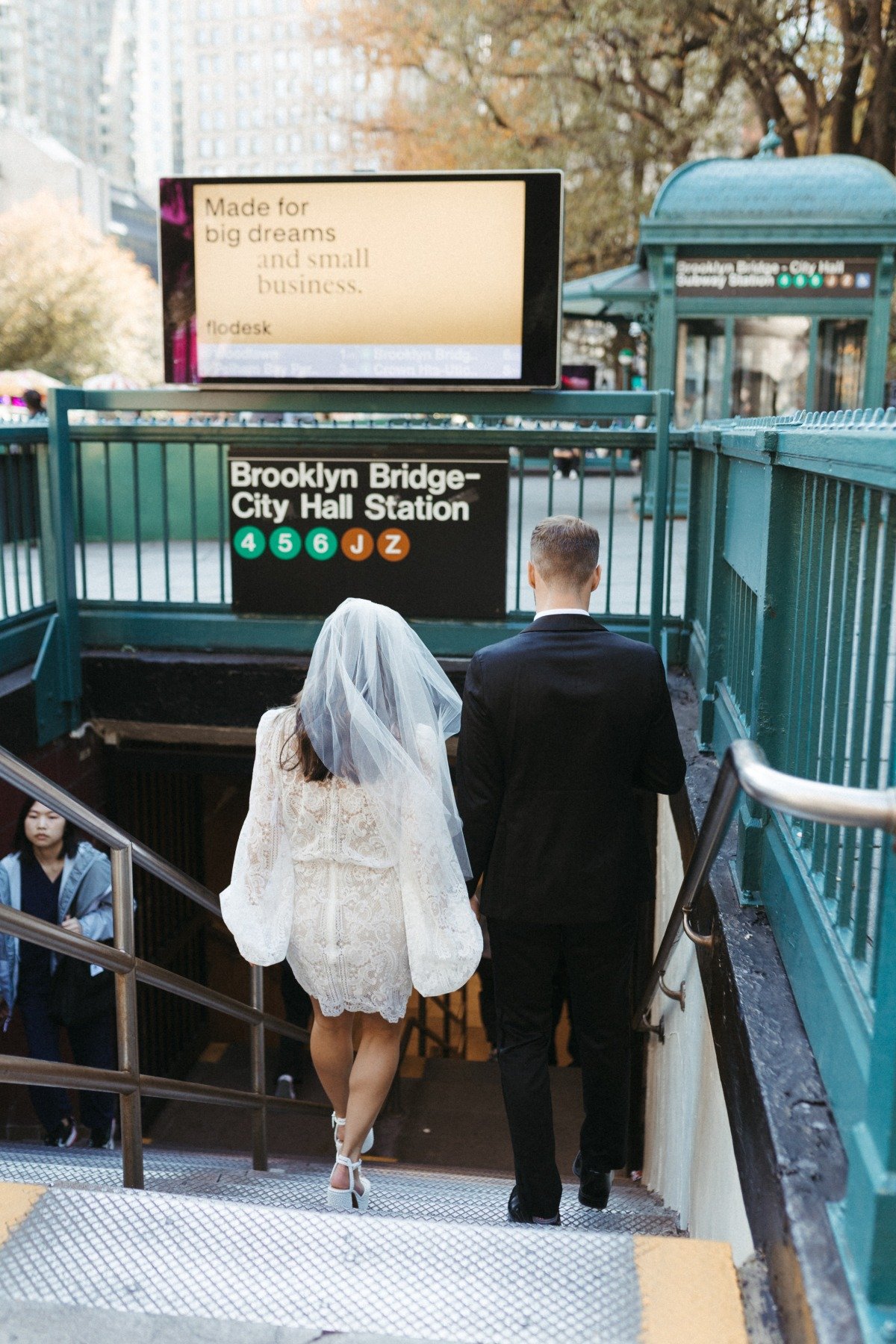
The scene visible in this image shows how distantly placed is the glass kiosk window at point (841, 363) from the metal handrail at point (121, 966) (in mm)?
10353

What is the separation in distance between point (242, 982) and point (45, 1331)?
9233 mm

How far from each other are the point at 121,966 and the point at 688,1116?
1773mm

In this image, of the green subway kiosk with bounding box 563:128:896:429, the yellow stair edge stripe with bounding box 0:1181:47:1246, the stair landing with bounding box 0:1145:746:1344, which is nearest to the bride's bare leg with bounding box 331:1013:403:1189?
the stair landing with bounding box 0:1145:746:1344

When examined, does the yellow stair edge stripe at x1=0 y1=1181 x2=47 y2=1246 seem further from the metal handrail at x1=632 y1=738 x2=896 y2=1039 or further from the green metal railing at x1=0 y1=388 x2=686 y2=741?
the green metal railing at x1=0 y1=388 x2=686 y2=741

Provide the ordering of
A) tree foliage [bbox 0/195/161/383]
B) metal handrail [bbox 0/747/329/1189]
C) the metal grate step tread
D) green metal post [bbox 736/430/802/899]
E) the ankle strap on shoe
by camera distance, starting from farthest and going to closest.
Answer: tree foliage [bbox 0/195/161/383] → the ankle strap on shoe → green metal post [bbox 736/430/802/899] → metal handrail [bbox 0/747/329/1189] → the metal grate step tread

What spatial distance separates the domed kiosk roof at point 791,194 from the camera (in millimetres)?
11734

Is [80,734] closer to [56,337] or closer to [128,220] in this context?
[56,337]

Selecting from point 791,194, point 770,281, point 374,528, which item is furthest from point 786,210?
point 374,528

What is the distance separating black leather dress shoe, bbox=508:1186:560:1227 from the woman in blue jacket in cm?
246

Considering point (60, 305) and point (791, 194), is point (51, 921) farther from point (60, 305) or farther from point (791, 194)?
point (60, 305)

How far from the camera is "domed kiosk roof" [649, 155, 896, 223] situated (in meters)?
11.7

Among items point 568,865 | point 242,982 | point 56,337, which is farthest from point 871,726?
A: point 56,337

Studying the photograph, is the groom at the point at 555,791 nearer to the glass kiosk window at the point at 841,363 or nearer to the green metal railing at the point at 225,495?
the green metal railing at the point at 225,495

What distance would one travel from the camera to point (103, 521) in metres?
11.1
